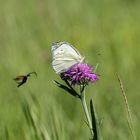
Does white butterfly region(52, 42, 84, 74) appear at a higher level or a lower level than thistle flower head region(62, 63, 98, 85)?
higher

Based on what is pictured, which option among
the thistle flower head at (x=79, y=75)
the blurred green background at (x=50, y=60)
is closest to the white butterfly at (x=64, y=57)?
the thistle flower head at (x=79, y=75)

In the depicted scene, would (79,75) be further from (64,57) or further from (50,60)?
(50,60)

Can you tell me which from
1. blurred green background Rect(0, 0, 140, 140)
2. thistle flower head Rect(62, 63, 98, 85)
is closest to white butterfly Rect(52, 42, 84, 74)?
thistle flower head Rect(62, 63, 98, 85)

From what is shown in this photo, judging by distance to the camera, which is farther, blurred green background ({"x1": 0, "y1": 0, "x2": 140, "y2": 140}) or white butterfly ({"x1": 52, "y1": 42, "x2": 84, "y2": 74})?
blurred green background ({"x1": 0, "y1": 0, "x2": 140, "y2": 140})

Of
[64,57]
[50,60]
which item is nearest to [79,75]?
[64,57]

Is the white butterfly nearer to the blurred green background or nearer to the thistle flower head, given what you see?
the thistle flower head
